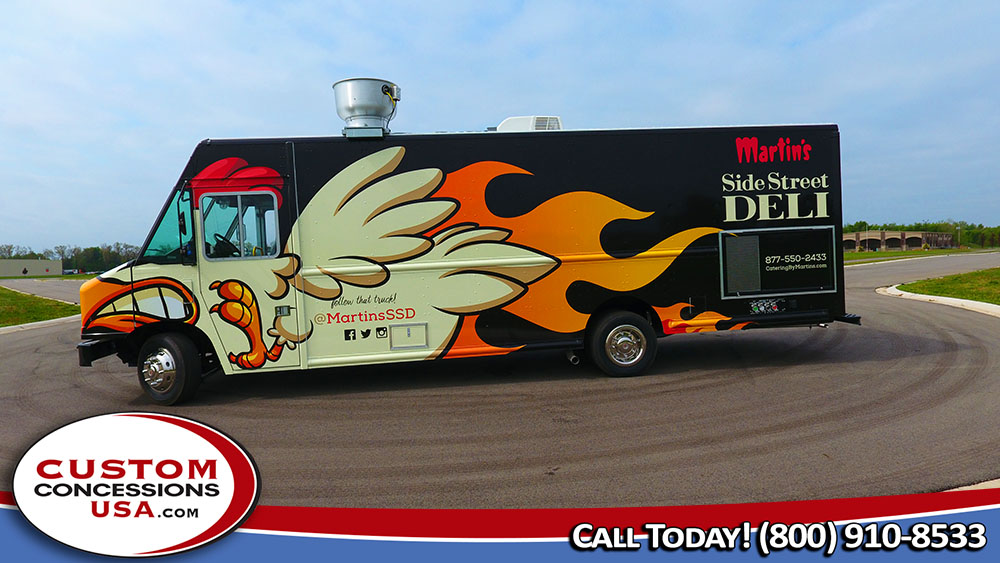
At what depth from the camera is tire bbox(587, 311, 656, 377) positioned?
7059 mm

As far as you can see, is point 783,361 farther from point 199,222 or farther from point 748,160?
point 199,222

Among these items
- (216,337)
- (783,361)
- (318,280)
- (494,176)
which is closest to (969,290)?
(783,361)

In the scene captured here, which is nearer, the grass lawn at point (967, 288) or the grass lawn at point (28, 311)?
the grass lawn at point (967, 288)

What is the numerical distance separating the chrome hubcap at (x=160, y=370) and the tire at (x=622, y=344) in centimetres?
484

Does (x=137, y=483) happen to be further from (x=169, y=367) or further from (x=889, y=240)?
(x=889, y=240)

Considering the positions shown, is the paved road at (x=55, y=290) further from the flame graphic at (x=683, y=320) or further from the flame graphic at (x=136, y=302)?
the flame graphic at (x=683, y=320)

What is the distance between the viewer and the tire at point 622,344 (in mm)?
7059

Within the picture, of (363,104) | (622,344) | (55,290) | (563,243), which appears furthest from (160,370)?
(55,290)

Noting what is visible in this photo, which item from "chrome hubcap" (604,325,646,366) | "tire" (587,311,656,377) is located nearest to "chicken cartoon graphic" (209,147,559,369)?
"tire" (587,311,656,377)

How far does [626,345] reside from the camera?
7.12 meters

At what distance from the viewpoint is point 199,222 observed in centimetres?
632

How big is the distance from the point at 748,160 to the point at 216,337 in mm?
6713

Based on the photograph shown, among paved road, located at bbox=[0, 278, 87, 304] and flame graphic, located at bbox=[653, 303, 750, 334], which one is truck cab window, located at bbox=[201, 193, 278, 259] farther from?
paved road, located at bbox=[0, 278, 87, 304]

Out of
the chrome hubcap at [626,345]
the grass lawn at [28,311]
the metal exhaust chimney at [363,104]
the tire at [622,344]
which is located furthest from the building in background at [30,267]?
the chrome hubcap at [626,345]
